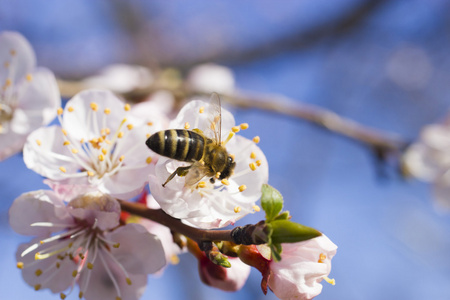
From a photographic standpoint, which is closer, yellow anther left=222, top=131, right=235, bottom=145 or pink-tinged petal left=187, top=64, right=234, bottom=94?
yellow anther left=222, top=131, right=235, bottom=145

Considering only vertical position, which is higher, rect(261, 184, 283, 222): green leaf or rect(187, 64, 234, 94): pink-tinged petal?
rect(187, 64, 234, 94): pink-tinged petal

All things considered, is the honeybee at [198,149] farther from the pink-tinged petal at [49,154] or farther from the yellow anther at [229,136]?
the pink-tinged petal at [49,154]

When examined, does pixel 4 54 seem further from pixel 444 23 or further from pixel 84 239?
pixel 444 23

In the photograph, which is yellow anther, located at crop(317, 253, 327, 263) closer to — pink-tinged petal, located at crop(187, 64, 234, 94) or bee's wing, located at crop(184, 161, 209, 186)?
bee's wing, located at crop(184, 161, 209, 186)

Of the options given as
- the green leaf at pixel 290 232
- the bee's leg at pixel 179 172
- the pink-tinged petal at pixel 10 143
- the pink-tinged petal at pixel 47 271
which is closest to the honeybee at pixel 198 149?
the bee's leg at pixel 179 172

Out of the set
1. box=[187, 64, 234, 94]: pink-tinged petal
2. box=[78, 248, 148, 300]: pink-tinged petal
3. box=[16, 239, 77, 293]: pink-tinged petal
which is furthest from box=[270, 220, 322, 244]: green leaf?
box=[187, 64, 234, 94]: pink-tinged petal

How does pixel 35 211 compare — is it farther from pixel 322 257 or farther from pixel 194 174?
pixel 322 257

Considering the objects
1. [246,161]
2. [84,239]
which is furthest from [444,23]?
[84,239]
